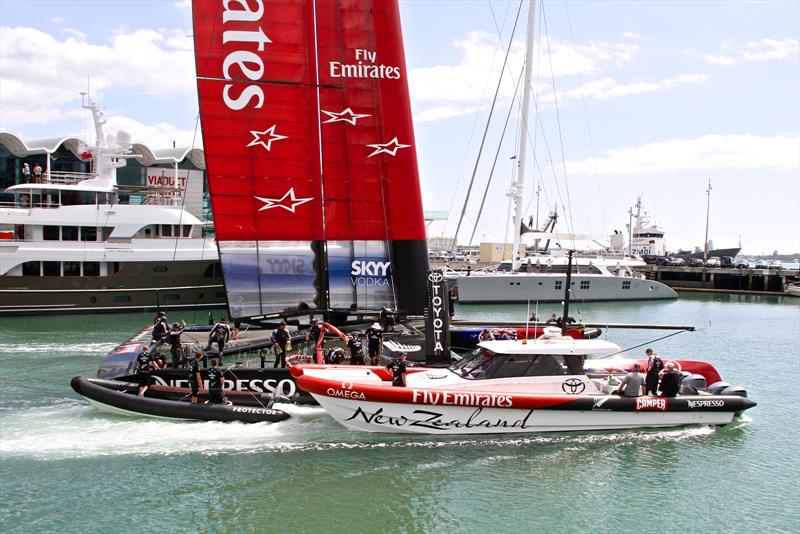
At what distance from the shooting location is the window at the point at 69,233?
36844mm

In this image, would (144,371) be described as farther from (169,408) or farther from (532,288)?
(532,288)

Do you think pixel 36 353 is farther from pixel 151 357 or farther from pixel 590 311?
pixel 590 311

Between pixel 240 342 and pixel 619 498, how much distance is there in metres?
12.6

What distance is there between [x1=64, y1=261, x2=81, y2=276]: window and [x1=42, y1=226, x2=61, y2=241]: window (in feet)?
4.92

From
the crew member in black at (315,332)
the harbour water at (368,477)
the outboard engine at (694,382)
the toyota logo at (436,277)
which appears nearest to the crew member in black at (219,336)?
the crew member in black at (315,332)

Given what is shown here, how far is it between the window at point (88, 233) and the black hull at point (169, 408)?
924 inches

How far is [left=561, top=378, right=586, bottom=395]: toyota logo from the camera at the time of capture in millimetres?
15688

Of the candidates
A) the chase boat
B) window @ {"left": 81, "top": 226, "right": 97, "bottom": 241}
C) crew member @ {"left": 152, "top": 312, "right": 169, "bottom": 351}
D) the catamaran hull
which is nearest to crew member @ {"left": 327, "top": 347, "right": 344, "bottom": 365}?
the chase boat

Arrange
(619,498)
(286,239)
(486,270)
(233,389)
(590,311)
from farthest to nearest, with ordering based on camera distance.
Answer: (486,270) < (590,311) < (286,239) < (233,389) < (619,498)

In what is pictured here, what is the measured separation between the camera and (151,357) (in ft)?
57.2

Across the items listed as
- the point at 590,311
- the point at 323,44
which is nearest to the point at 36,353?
the point at 323,44

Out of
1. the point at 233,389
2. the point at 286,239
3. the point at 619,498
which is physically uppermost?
the point at 286,239

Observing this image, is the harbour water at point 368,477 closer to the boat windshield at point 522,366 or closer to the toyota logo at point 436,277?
the boat windshield at point 522,366

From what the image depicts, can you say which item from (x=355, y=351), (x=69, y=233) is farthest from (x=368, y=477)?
(x=69, y=233)
